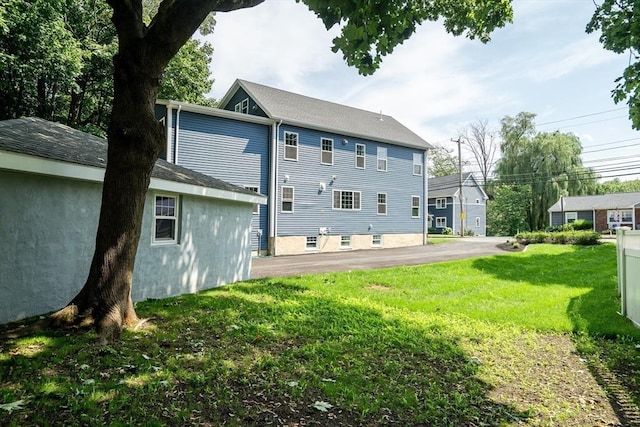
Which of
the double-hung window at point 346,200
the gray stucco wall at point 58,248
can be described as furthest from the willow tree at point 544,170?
the gray stucco wall at point 58,248

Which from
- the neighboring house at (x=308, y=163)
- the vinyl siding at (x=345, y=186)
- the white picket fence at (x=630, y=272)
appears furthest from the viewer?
the vinyl siding at (x=345, y=186)

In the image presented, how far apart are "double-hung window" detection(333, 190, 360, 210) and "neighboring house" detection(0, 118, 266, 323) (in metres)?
10.6

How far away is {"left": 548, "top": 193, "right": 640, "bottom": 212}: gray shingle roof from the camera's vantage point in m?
32.9

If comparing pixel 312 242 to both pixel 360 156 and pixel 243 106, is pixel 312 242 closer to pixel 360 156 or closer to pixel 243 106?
pixel 360 156

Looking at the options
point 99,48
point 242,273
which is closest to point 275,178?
point 242,273

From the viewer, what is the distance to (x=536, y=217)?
1353 inches

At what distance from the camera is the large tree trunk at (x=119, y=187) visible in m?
4.57

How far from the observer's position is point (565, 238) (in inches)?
696

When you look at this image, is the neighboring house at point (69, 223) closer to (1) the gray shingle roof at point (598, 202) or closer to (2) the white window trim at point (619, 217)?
(1) the gray shingle roof at point (598, 202)

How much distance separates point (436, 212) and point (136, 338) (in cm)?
3774

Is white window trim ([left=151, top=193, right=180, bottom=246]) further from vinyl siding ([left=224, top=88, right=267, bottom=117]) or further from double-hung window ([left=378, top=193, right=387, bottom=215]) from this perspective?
double-hung window ([left=378, top=193, right=387, bottom=215])

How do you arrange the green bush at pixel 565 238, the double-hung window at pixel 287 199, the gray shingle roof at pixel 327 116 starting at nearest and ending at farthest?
the green bush at pixel 565 238
the double-hung window at pixel 287 199
the gray shingle roof at pixel 327 116

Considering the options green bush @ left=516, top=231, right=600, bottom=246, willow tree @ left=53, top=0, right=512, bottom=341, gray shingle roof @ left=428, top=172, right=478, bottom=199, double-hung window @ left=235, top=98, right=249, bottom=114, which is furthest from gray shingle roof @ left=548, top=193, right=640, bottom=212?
willow tree @ left=53, top=0, right=512, bottom=341

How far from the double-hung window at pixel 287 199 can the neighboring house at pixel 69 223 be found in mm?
8210
